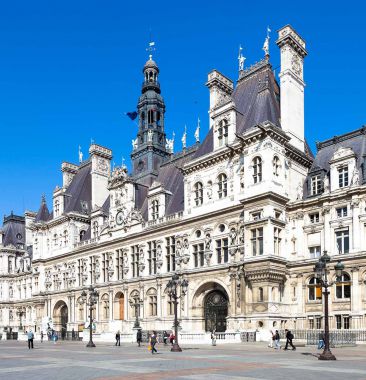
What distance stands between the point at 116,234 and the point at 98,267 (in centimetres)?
536

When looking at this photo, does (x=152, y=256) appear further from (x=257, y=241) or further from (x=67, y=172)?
(x=67, y=172)

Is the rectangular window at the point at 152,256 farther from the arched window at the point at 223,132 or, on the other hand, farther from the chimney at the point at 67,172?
the chimney at the point at 67,172

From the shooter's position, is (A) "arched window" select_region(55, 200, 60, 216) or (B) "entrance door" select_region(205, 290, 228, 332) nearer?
(B) "entrance door" select_region(205, 290, 228, 332)

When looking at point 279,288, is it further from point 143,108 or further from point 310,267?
point 143,108

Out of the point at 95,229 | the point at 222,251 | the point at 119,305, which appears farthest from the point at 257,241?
the point at 95,229

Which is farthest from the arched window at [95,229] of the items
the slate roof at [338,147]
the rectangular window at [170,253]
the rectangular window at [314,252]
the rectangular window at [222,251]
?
the rectangular window at [314,252]

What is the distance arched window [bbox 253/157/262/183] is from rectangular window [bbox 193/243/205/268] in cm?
938

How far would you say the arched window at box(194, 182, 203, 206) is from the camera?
52969 mm

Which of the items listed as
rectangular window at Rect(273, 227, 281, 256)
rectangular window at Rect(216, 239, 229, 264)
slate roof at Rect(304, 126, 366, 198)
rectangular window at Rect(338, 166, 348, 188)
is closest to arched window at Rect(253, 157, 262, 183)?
rectangular window at Rect(273, 227, 281, 256)

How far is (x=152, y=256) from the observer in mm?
58188

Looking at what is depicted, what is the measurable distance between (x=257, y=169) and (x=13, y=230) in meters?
65.1

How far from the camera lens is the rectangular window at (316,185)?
47.0m

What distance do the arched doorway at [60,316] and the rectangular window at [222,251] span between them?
31692mm

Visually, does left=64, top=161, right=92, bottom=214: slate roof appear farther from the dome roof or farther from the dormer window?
the dormer window
